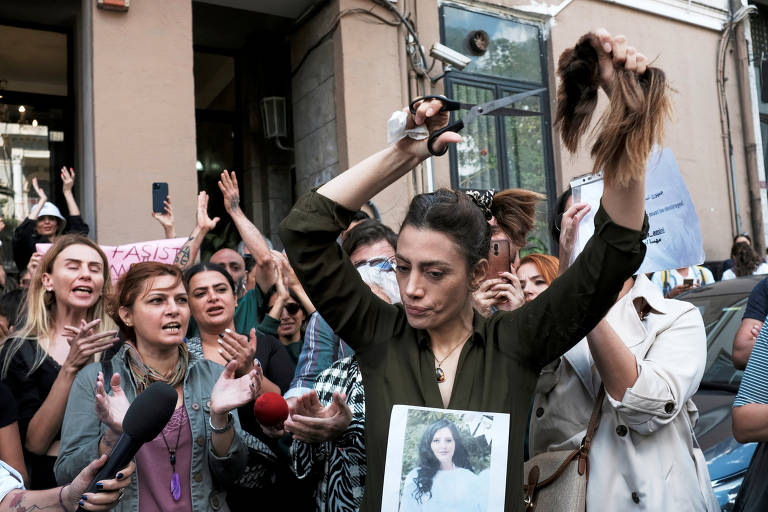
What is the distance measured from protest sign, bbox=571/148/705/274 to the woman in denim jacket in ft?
4.61

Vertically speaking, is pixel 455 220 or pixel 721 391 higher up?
pixel 455 220

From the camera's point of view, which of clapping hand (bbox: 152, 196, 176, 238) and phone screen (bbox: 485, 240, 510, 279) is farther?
clapping hand (bbox: 152, 196, 176, 238)

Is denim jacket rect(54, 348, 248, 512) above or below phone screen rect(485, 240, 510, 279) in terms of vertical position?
below

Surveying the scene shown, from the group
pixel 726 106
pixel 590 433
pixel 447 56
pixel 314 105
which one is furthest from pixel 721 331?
pixel 726 106

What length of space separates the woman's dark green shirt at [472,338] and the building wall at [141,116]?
5.19 metres

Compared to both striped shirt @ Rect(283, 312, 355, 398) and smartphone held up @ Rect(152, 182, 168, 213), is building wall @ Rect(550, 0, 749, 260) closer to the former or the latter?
smartphone held up @ Rect(152, 182, 168, 213)

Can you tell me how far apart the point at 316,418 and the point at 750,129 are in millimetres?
12109

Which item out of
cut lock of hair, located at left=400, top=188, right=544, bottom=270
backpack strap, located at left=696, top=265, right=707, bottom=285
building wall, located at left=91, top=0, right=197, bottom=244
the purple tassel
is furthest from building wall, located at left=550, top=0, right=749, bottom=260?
the purple tassel

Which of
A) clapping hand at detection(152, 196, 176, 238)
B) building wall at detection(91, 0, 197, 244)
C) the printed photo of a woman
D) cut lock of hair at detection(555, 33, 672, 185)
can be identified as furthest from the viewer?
building wall at detection(91, 0, 197, 244)

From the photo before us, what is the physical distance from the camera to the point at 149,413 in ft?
7.00

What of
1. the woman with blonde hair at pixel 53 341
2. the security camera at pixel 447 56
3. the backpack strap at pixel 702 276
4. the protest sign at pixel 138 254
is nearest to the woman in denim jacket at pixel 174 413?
the woman with blonde hair at pixel 53 341

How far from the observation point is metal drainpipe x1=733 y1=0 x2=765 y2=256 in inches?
485

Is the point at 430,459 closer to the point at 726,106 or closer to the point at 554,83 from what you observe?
the point at 554,83

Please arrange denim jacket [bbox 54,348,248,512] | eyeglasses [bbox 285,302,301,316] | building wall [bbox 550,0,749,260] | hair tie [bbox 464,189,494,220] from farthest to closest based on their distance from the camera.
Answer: building wall [bbox 550,0,749,260]
eyeglasses [bbox 285,302,301,316]
denim jacket [bbox 54,348,248,512]
hair tie [bbox 464,189,494,220]
